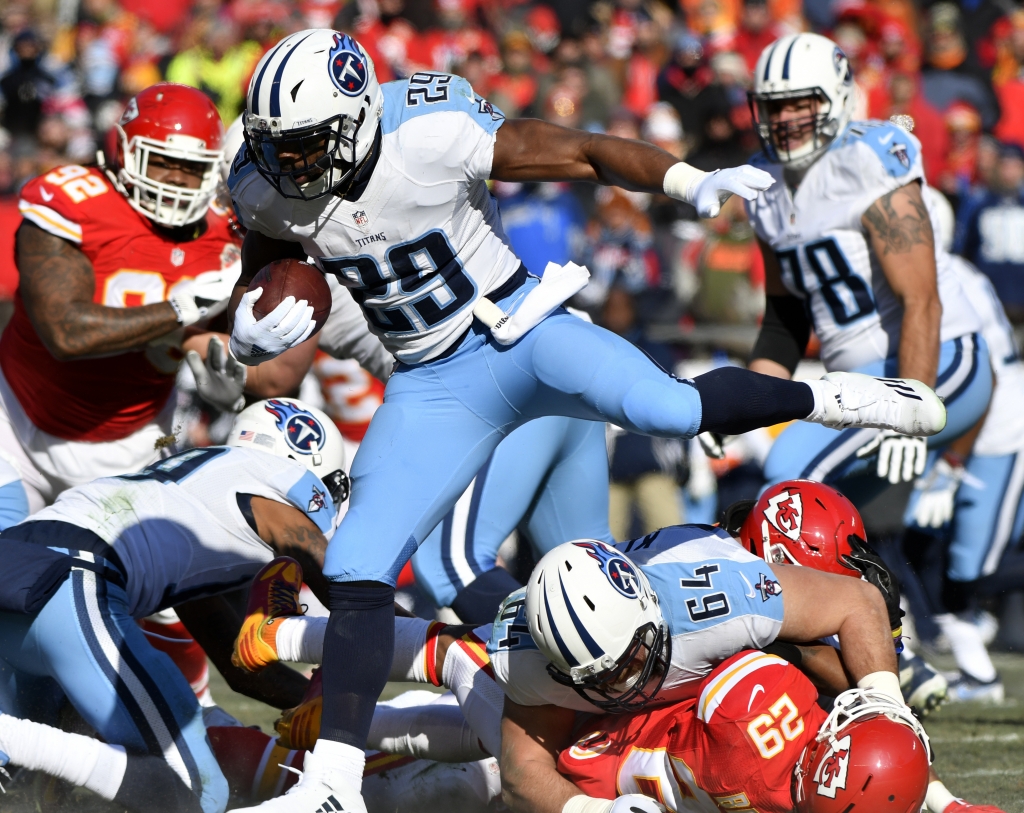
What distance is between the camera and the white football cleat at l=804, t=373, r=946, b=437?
11.2 ft

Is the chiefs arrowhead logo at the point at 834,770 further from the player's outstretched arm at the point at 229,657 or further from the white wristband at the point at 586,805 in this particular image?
the player's outstretched arm at the point at 229,657

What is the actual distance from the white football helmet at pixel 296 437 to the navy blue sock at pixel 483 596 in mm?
571

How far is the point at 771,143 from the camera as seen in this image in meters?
5.04

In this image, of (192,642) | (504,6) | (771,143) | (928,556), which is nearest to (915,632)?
(928,556)

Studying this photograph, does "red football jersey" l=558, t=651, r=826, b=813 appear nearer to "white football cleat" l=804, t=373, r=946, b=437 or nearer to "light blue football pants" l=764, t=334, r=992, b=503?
"white football cleat" l=804, t=373, r=946, b=437

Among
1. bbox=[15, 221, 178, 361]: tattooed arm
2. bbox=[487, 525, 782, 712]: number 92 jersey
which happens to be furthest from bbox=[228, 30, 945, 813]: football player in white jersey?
bbox=[15, 221, 178, 361]: tattooed arm

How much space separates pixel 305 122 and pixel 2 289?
706cm

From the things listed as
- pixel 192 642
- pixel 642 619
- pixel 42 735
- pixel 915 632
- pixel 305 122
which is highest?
pixel 305 122

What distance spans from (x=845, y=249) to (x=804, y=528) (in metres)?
1.60

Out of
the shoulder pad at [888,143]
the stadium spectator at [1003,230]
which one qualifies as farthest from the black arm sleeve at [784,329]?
the stadium spectator at [1003,230]

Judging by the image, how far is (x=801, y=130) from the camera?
4.99 meters

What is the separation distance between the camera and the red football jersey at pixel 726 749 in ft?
9.84

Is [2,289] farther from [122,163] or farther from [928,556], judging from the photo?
[928,556]

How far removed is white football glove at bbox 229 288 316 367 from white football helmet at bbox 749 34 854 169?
7.75 ft
